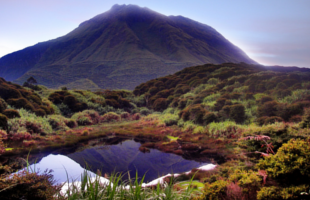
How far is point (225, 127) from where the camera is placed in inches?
424

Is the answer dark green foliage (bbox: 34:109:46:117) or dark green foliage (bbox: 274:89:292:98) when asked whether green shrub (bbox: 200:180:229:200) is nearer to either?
dark green foliage (bbox: 274:89:292:98)

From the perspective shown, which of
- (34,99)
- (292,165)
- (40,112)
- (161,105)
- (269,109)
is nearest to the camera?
(292,165)

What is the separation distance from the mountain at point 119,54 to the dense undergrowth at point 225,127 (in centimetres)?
4339

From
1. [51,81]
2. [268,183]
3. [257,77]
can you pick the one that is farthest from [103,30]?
[268,183]

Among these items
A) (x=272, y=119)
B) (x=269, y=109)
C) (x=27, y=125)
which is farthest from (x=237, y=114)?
(x=27, y=125)

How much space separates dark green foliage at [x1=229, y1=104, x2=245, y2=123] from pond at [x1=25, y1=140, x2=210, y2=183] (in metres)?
5.59

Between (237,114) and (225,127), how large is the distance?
6.01ft

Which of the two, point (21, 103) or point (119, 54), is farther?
point (119, 54)

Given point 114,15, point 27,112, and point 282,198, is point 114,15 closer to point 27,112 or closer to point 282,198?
point 27,112

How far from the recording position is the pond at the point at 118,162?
6.66 meters

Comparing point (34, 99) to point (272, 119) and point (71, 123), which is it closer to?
point (71, 123)

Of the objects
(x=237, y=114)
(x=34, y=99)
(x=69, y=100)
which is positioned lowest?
(x=237, y=114)

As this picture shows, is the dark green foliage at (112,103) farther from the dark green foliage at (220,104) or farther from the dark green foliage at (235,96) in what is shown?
the dark green foliage at (235,96)

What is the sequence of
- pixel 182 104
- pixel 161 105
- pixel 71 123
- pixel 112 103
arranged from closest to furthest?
pixel 71 123 → pixel 182 104 → pixel 112 103 → pixel 161 105
